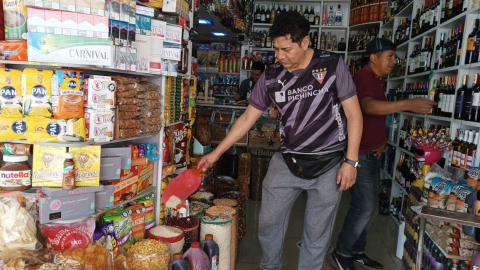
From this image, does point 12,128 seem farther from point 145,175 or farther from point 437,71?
point 437,71

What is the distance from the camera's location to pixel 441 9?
3508 mm

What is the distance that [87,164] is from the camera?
194 cm

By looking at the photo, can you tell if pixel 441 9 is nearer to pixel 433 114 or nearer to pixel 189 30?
pixel 433 114

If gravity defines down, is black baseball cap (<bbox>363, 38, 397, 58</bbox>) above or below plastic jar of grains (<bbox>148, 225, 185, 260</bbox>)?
above

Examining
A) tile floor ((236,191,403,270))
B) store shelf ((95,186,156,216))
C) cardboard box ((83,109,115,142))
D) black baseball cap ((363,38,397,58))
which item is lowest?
tile floor ((236,191,403,270))

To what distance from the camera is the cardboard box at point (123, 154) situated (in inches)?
84.0

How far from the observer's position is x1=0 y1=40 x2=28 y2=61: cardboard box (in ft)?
6.05

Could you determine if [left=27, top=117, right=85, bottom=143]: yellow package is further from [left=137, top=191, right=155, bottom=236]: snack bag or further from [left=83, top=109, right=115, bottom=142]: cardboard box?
[left=137, top=191, right=155, bottom=236]: snack bag

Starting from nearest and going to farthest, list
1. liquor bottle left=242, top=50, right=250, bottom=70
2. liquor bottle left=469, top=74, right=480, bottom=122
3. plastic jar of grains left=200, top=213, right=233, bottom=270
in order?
plastic jar of grains left=200, top=213, right=233, bottom=270 < liquor bottle left=469, top=74, right=480, bottom=122 < liquor bottle left=242, top=50, right=250, bottom=70

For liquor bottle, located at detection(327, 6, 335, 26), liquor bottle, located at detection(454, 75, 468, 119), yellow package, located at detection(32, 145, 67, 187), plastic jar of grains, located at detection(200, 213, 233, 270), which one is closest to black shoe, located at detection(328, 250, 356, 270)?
plastic jar of grains, located at detection(200, 213, 233, 270)

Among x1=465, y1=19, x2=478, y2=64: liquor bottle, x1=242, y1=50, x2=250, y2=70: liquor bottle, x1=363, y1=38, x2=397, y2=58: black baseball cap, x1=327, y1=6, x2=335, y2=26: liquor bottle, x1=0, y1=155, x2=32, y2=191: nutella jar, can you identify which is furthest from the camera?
x1=327, y1=6, x2=335, y2=26: liquor bottle

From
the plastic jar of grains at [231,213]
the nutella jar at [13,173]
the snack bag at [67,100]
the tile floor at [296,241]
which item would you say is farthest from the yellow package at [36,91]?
the tile floor at [296,241]

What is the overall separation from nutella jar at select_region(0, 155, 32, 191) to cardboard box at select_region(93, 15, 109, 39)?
2.59ft

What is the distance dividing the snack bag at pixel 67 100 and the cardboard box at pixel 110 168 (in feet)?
1.07
